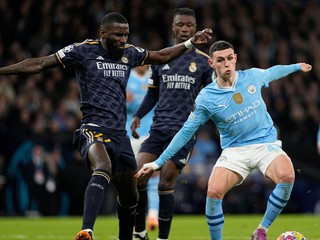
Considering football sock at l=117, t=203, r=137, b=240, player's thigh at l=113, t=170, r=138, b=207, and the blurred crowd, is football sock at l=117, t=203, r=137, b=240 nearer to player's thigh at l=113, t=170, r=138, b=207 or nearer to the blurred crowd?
player's thigh at l=113, t=170, r=138, b=207

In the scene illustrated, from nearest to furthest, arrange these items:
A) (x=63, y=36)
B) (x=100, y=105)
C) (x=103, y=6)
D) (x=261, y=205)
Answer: (x=100, y=105)
(x=261, y=205)
(x=63, y=36)
(x=103, y=6)

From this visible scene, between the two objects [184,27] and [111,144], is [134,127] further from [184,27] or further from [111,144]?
[111,144]

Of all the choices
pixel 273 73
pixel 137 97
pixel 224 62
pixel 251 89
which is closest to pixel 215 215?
pixel 251 89

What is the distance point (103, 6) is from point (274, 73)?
45.6 ft

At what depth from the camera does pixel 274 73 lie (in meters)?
9.15

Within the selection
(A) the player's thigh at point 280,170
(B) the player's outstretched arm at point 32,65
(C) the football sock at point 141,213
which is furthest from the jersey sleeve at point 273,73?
(C) the football sock at point 141,213

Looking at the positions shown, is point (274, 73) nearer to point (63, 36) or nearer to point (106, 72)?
point (106, 72)

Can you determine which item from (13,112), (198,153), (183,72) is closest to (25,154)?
(13,112)

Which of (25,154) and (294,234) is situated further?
(25,154)

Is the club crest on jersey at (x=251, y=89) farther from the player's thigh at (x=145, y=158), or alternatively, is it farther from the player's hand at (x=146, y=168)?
the player's thigh at (x=145, y=158)

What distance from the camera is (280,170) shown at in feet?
28.5

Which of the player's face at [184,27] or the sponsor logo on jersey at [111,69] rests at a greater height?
the player's face at [184,27]

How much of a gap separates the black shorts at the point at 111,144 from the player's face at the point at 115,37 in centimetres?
85

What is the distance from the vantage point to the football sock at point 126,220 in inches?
354
